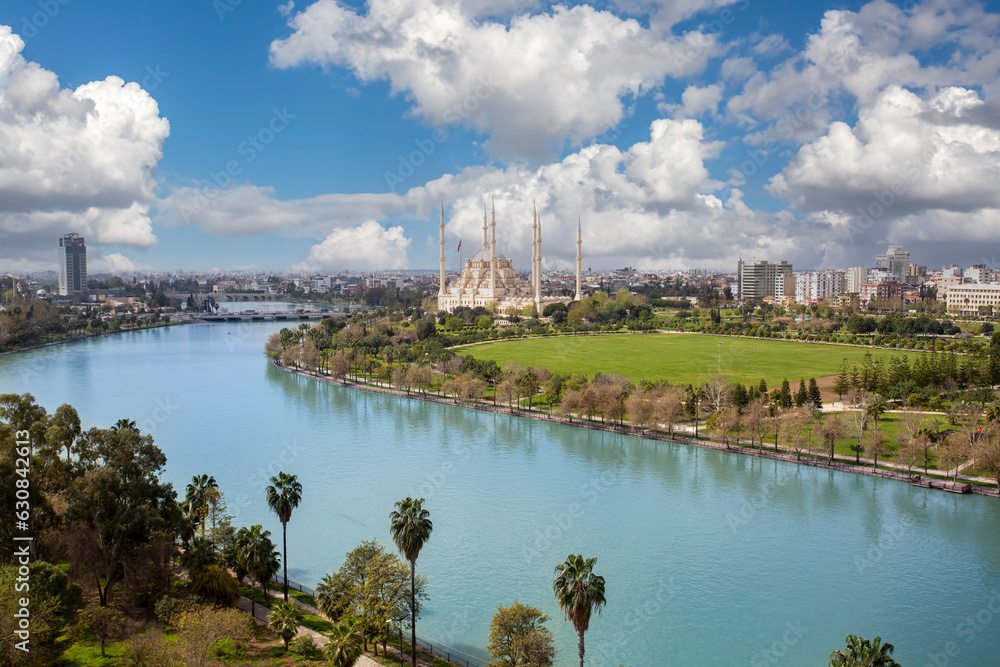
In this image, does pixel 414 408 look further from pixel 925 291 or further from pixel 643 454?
pixel 925 291

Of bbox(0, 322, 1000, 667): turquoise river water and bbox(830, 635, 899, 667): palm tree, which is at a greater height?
bbox(830, 635, 899, 667): palm tree

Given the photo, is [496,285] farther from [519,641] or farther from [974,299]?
[519,641]

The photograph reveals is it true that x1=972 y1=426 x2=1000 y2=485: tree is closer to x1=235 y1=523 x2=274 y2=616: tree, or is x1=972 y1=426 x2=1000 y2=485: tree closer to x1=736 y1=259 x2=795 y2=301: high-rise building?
x1=235 y1=523 x2=274 y2=616: tree

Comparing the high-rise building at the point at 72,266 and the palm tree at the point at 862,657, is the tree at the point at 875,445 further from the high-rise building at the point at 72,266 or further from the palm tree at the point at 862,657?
the high-rise building at the point at 72,266

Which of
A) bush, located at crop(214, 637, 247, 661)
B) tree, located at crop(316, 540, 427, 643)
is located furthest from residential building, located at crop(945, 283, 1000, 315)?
bush, located at crop(214, 637, 247, 661)

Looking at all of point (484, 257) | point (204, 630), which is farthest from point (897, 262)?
point (204, 630)

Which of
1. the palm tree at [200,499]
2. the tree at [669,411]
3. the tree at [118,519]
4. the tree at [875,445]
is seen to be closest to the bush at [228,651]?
the tree at [118,519]
